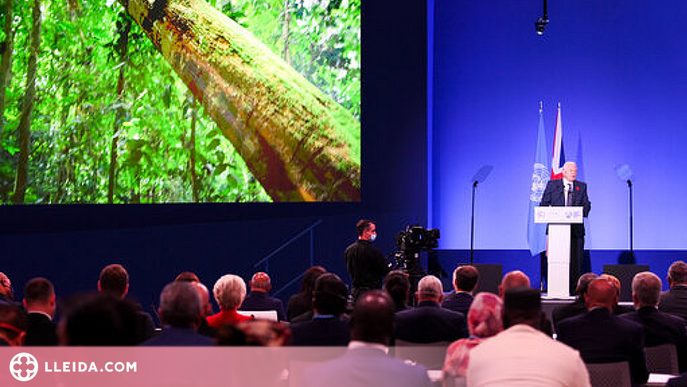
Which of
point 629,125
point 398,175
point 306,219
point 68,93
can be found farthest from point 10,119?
point 629,125

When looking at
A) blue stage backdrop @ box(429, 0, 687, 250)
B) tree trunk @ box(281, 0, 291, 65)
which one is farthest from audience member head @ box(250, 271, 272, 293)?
blue stage backdrop @ box(429, 0, 687, 250)

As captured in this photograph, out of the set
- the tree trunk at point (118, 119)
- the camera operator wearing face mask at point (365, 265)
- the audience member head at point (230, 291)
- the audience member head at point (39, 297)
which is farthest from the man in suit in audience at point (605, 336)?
the tree trunk at point (118, 119)

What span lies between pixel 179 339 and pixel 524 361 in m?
1.10

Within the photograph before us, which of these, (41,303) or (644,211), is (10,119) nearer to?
(41,303)

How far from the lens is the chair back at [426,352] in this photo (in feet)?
14.0

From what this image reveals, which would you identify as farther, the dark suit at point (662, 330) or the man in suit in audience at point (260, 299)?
the man in suit in audience at point (260, 299)

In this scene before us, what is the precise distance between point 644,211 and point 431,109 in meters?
3.18

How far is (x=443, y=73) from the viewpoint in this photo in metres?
12.2

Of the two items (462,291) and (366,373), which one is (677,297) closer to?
(462,291)

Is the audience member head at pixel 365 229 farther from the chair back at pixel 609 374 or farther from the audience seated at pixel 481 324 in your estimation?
the audience seated at pixel 481 324

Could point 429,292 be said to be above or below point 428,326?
above

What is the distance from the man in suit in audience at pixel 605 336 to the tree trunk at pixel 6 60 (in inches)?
164

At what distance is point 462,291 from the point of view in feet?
17.9

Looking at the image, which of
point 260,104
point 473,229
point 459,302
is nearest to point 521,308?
point 459,302
